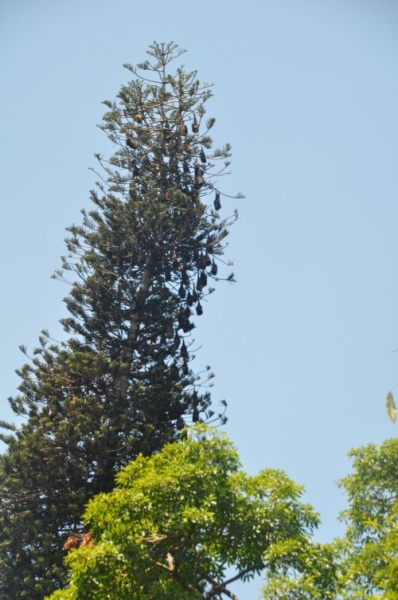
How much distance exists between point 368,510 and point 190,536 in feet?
10.7

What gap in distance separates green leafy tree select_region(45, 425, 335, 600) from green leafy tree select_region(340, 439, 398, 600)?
1.82ft

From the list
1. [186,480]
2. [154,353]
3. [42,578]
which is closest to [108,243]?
[154,353]

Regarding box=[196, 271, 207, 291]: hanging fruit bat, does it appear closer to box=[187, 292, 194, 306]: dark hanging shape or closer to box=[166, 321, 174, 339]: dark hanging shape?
box=[187, 292, 194, 306]: dark hanging shape

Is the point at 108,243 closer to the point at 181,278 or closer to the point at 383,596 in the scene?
the point at 181,278

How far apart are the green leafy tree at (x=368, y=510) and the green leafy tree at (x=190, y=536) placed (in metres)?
0.56

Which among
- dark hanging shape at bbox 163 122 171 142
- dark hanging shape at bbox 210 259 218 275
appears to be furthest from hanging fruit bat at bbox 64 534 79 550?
dark hanging shape at bbox 163 122 171 142

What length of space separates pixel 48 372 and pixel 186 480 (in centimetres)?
872

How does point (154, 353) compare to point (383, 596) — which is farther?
point (154, 353)

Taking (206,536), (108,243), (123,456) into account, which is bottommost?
(206,536)

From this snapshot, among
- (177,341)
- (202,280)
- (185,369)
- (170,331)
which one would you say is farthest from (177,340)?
(202,280)

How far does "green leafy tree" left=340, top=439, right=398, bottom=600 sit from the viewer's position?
1173cm

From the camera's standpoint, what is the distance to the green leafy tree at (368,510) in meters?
11.7

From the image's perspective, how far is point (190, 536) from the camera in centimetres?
1202

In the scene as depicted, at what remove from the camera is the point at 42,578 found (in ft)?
Result: 54.2
